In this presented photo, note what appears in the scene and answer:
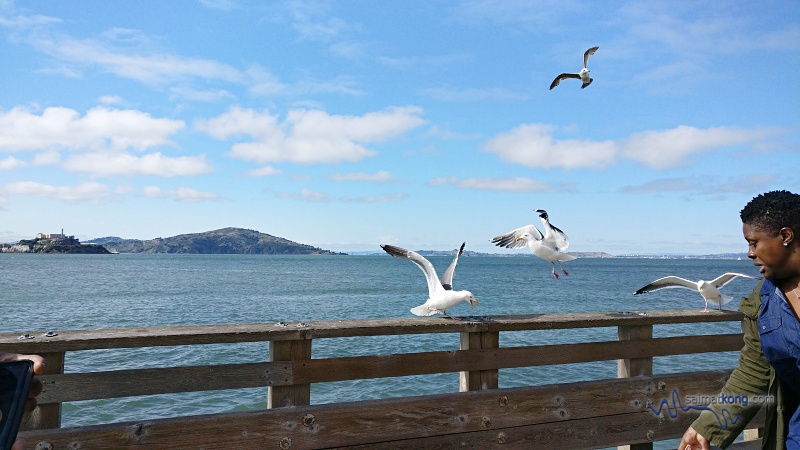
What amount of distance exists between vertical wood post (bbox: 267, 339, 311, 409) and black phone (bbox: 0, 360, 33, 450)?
1.78 metres

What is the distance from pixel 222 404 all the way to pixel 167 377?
27.3 ft

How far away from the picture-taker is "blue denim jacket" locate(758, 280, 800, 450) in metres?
2.12

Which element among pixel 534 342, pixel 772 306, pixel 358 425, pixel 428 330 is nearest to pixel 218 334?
pixel 358 425

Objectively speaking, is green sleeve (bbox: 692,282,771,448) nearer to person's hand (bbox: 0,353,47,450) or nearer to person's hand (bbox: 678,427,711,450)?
person's hand (bbox: 678,427,711,450)

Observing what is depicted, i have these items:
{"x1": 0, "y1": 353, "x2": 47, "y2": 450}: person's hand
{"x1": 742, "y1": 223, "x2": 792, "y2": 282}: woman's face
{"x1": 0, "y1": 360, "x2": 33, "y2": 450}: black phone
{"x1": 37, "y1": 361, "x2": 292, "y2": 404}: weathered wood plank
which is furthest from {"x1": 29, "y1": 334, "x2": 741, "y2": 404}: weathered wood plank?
{"x1": 742, "y1": 223, "x2": 792, "y2": 282}: woman's face

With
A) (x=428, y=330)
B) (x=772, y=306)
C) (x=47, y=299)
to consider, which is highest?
(x=772, y=306)

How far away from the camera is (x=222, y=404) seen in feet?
35.4

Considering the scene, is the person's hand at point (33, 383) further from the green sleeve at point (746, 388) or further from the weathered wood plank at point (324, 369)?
the green sleeve at point (746, 388)

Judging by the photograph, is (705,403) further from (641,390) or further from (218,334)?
(218,334)

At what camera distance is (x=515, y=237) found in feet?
22.4

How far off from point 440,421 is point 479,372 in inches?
15.9

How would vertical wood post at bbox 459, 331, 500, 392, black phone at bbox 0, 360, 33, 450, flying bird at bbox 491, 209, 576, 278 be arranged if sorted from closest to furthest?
black phone at bbox 0, 360, 33, 450 → vertical wood post at bbox 459, 331, 500, 392 → flying bird at bbox 491, 209, 576, 278

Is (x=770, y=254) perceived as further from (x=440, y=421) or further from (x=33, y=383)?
(x=33, y=383)

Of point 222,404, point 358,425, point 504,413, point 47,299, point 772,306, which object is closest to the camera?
point 772,306
